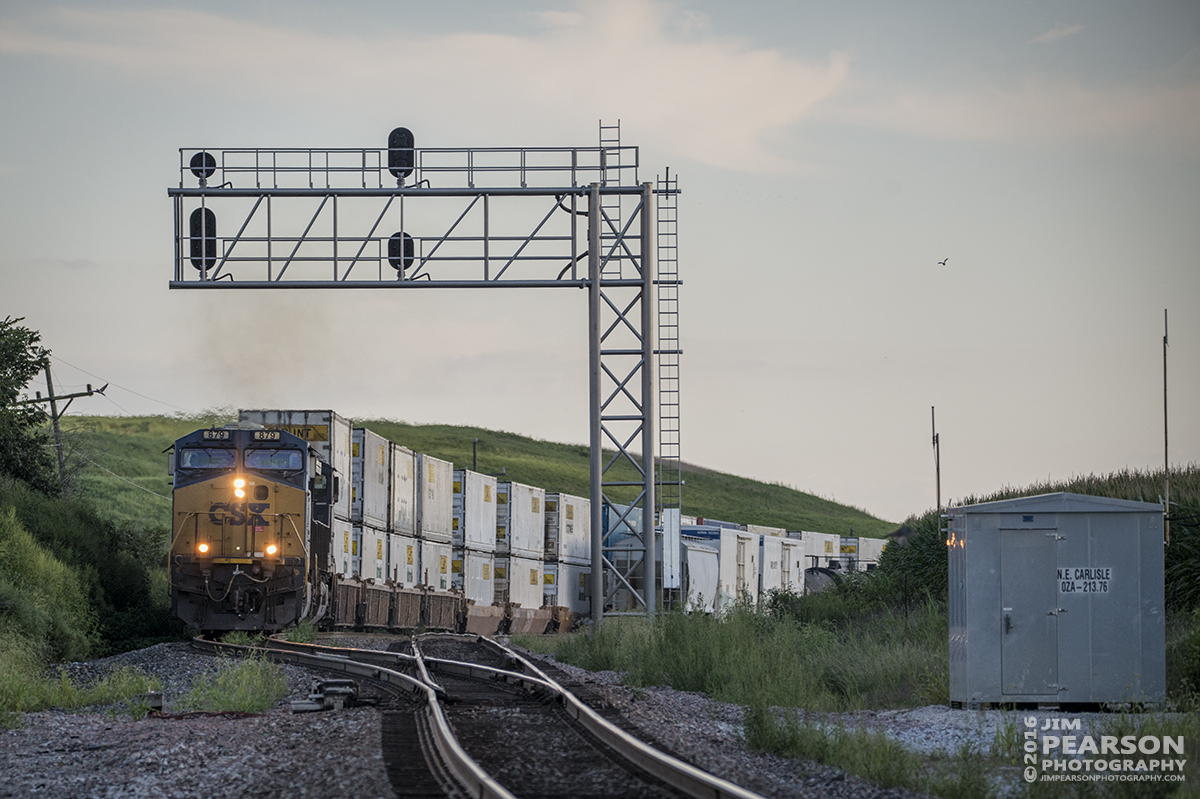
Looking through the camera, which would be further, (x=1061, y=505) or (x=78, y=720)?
(x=1061, y=505)

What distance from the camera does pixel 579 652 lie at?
59.7ft

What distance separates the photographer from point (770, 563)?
37.3 m

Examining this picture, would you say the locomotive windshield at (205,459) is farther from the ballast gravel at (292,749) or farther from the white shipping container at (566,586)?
the white shipping container at (566,586)

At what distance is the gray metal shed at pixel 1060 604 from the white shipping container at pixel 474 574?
68.1 ft

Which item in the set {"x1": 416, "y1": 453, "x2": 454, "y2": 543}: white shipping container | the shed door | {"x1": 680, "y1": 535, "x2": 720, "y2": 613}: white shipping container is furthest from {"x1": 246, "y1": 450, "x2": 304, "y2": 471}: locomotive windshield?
the shed door

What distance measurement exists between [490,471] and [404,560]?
69.1 metres

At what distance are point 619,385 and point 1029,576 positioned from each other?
9.65 m

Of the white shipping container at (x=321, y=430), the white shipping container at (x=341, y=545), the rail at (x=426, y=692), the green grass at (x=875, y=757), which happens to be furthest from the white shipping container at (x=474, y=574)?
the green grass at (x=875, y=757)

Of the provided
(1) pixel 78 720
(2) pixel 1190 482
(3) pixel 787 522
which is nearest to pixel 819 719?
(1) pixel 78 720

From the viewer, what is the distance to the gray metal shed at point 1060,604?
11578 mm

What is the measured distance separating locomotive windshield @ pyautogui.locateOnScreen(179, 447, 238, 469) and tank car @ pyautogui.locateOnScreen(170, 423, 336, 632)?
0.02m

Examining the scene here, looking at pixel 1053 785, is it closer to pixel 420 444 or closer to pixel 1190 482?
pixel 1190 482

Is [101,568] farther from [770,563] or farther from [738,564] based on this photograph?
[770,563]

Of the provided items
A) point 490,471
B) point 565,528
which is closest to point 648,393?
point 565,528
